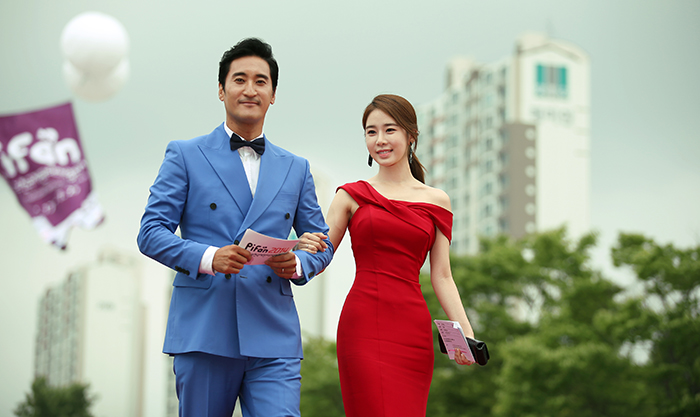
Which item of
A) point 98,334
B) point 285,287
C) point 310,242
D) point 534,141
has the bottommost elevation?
point 98,334

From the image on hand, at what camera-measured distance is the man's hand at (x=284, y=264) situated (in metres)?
3.36

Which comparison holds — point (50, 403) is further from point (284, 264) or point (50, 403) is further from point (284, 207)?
point (284, 264)

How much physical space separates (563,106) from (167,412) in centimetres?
3638

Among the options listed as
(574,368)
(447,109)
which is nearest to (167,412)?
(447,109)

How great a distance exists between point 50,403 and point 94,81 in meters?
31.8

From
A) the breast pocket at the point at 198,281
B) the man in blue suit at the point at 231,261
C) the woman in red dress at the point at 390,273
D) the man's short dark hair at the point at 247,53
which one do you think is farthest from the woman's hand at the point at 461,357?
the man's short dark hair at the point at 247,53

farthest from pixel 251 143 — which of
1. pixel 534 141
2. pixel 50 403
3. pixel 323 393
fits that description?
pixel 534 141

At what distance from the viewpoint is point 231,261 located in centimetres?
317

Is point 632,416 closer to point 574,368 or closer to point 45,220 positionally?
point 574,368

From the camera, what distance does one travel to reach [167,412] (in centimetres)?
5828

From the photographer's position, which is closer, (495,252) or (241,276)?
(241,276)

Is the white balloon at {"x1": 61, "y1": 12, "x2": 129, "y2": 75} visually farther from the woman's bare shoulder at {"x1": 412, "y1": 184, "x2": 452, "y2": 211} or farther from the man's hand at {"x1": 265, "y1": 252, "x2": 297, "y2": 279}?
the man's hand at {"x1": 265, "y1": 252, "x2": 297, "y2": 279}

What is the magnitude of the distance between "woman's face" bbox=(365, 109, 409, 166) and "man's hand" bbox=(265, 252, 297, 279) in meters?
1.31

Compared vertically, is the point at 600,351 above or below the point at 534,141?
below
